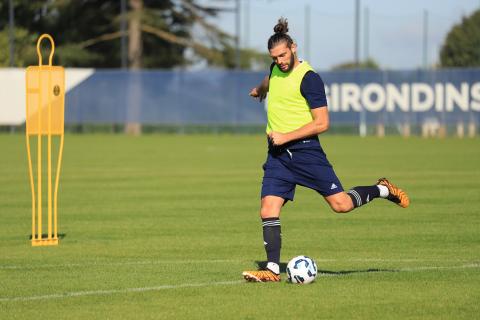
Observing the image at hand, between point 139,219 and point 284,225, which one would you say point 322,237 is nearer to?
point 284,225

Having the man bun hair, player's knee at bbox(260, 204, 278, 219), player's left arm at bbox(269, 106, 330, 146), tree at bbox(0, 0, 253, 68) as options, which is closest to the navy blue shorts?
player's knee at bbox(260, 204, 278, 219)

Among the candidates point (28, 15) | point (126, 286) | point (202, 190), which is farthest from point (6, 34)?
point (126, 286)

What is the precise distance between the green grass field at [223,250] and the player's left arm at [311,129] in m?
1.27

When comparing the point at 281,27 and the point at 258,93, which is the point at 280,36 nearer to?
the point at 281,27

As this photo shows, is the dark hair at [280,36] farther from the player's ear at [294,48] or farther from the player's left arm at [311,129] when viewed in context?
the player's left arm at [311,129]

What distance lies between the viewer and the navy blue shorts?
9.59 metres

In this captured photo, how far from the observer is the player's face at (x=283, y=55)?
9367 mm

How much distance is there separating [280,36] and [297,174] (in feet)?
4.03

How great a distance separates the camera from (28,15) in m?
58.6

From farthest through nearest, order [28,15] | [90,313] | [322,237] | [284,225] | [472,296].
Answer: [28,15] < [284,225] < [322,237] < [472,296] < [90,313]

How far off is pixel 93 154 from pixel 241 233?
19.9 m

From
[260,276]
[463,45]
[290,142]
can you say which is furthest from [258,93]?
[463,45]

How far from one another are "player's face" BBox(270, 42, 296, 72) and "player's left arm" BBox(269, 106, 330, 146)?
18.3 inches

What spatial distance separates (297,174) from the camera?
962 cm
